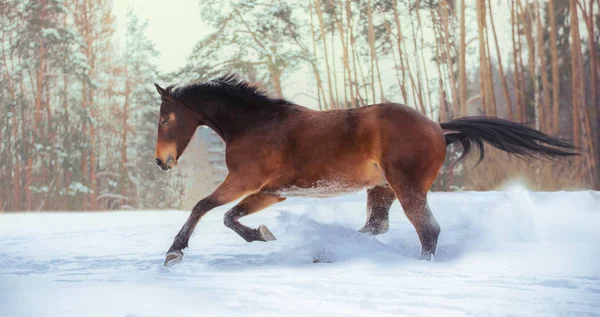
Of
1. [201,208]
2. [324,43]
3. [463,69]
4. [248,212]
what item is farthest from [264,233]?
[324,43]

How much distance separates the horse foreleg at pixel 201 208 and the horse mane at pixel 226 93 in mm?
605

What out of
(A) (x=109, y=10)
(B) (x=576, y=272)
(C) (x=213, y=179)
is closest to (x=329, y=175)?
(B) (x=576, y=272)

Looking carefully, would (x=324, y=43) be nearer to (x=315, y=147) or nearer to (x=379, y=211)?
(x=379, y=211)

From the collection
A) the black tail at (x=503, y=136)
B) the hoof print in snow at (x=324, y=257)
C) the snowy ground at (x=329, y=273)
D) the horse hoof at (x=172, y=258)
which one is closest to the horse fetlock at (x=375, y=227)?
the snowy ground at (x=329, y=273)

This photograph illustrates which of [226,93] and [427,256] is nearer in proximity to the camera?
[427,256]

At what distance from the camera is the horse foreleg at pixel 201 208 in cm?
355

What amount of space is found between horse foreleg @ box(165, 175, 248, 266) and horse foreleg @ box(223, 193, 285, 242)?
17cm

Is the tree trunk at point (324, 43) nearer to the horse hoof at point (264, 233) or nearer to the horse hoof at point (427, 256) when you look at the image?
the horse hoof at point (264, 233)

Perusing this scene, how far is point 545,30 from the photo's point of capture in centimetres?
1388

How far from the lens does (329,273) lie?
123 inches

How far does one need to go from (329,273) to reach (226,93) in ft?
5.24

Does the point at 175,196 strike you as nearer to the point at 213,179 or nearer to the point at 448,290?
the point at 213,179

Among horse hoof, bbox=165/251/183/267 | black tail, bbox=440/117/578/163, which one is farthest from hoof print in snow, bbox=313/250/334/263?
black tail, bbox=440/117/578/163

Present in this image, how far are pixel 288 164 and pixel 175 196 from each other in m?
14.2
